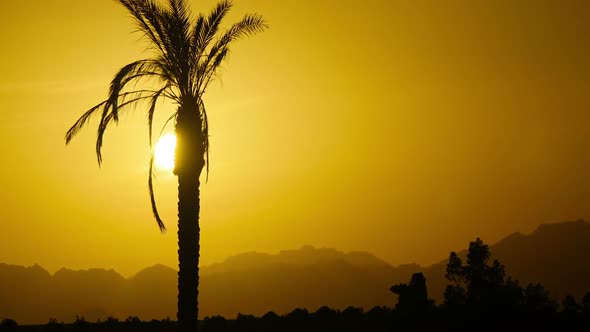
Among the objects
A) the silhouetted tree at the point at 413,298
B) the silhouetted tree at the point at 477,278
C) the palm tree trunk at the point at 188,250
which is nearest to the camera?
the palm tree trunk at the point at 188,250

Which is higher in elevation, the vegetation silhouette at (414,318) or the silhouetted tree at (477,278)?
the silhouetted tree at (477,278)

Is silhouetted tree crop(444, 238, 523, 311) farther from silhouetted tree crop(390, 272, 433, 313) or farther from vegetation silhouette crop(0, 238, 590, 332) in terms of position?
silhouetted tree crop(390, 272, 433, 313)

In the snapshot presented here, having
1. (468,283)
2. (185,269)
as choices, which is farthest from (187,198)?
(468,283)

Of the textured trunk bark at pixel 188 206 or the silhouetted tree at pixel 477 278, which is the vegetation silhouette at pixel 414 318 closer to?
the silhouetted tree at pixel 477 278

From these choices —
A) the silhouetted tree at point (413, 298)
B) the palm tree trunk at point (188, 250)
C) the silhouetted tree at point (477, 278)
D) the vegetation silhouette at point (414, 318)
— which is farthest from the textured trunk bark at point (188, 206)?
the silhouetted tree at point (477, 278)

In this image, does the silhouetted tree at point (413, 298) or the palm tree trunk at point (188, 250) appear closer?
the palm tree trunk at point (188, 250)

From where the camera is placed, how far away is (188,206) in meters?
23.3

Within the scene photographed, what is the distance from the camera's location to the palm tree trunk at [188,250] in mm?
22750

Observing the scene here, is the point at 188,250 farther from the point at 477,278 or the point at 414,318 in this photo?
the point at 477,278

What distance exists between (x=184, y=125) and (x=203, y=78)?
1.63 meters

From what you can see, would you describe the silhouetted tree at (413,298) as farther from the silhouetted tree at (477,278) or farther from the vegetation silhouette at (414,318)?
the silhouetted tree at (477,278)

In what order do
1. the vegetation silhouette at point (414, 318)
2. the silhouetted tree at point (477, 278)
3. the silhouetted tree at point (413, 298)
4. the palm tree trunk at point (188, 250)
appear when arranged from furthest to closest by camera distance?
the silhouetted tree at point (477, 278) → the silhouetted tree at point (413, 298) → the vegetation silhouette at point (414, 318) → the palm tree trunk at point (188, 250)

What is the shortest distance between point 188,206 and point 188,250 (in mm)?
1320

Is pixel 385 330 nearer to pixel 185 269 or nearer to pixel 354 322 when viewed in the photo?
pixel 354 322
